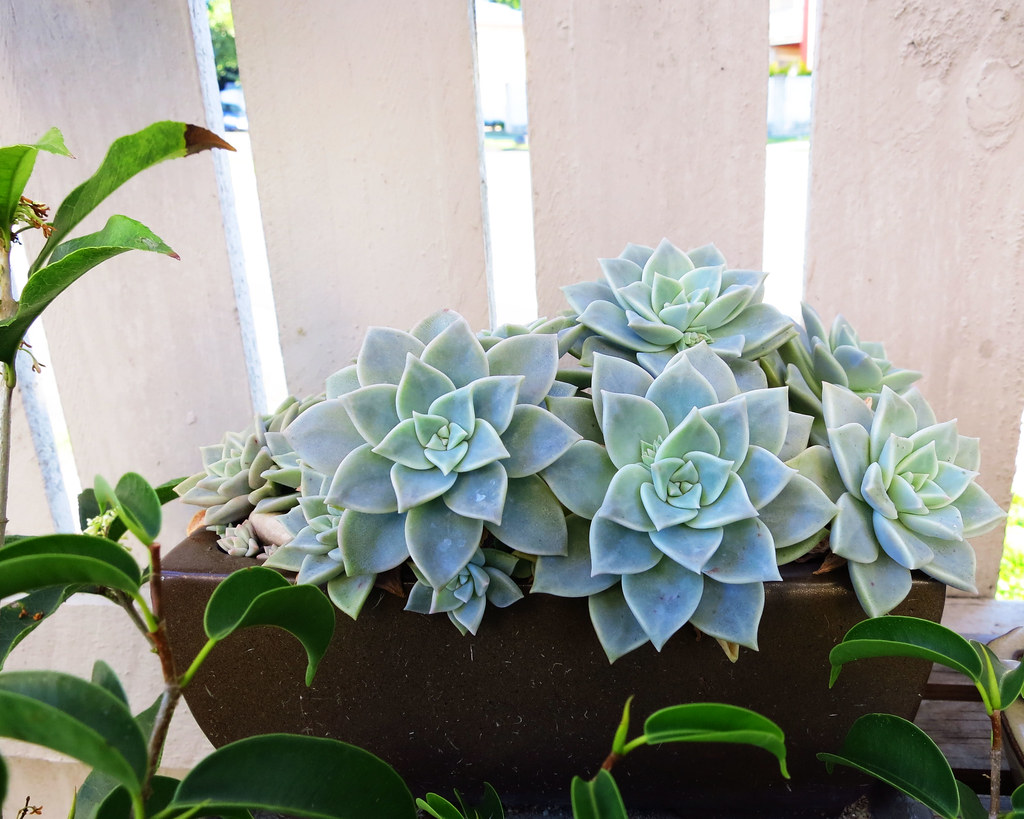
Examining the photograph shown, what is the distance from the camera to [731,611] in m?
0.47

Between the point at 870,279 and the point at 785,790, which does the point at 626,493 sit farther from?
the point at 870,279

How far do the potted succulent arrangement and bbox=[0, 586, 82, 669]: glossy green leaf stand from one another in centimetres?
9

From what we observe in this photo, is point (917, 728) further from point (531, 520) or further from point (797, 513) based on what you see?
point (531, 520)

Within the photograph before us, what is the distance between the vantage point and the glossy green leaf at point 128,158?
1.87 ft

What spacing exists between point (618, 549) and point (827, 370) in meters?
0.28

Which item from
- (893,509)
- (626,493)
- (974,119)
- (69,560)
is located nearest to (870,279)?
(974,119)

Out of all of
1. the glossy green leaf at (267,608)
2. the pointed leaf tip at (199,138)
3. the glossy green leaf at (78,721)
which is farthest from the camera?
the pointed leaf tip at (199,138)

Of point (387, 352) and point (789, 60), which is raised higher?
→ point (789, 60)

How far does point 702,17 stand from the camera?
0.81 m

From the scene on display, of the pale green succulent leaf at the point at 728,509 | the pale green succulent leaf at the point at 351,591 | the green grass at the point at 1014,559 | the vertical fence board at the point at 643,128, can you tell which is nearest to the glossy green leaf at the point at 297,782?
the pale green succulent leaf at the point at 351,591

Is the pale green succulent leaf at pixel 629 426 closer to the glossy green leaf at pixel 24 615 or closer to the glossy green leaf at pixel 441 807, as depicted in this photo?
the glossy green leaf at pixel 441 807

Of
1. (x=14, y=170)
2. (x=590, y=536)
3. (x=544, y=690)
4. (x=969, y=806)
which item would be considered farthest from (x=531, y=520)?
(x=14, y=170)

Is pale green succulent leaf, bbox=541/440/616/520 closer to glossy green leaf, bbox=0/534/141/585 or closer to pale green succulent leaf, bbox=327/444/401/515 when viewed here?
pale green succulent leaf, bbox=327/444/401/515

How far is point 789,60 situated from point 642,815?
144cm
